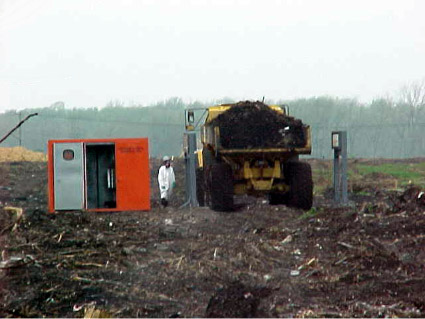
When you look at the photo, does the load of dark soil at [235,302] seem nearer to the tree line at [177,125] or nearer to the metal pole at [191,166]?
the metal pole at [191,166]

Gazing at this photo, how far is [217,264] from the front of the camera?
10.4m

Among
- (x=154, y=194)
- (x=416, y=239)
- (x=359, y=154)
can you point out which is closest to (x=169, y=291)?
(x=416, y=239)

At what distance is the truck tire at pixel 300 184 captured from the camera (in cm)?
1758

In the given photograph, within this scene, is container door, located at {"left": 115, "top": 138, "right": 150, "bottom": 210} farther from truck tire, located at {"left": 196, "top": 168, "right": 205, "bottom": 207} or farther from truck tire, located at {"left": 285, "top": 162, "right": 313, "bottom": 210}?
truck tire, located at {"left": 285, "top": 162, "right": 313, "bottom": 210}

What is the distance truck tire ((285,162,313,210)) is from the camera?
57.7 ft

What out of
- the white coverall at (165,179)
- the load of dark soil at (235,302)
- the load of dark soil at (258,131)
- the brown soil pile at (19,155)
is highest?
the load of dark soil at (258,131)

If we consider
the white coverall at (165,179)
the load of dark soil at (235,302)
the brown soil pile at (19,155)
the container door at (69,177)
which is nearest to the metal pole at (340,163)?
the white coverall at (165,179)

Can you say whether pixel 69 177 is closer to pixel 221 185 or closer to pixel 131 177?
pixel 131 177

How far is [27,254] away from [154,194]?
17866 millimetres

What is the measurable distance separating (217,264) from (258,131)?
695 cm

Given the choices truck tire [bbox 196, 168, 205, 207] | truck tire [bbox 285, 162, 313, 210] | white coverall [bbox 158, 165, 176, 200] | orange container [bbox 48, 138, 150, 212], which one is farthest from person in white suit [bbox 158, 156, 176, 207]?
truck tire [bbox 285, 162, 313, 210]

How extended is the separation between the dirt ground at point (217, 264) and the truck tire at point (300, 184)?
0.58m

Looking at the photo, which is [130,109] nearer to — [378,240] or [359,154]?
[359,154]

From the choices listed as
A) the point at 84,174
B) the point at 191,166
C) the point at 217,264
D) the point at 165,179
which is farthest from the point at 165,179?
the point at 217,264
